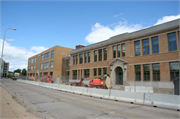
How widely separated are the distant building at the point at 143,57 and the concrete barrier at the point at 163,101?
10.7 meters

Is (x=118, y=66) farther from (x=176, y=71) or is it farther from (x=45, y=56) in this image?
(x=45, y=56)

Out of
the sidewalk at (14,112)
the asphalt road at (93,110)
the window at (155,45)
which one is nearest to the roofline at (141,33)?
the window at (155,45)

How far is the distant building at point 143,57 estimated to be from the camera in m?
19.3

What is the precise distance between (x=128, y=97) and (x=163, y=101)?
262 centimetres

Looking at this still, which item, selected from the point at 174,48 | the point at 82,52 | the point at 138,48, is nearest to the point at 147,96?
the point at 174,48

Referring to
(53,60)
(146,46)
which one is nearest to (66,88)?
(146,46)

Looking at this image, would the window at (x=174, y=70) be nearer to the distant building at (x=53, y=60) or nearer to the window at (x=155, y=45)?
the window at (x=155, y=45)

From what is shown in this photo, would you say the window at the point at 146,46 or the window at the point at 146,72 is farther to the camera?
the window at the point at 146,46

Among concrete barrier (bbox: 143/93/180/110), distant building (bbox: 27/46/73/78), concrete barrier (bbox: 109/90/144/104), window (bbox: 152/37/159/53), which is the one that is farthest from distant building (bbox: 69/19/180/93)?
distant building (bbox: 27/46/73/78)

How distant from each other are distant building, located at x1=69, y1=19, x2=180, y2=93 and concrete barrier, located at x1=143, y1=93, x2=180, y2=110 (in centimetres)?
1075

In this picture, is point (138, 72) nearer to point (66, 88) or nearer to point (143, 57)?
point (143, 57)

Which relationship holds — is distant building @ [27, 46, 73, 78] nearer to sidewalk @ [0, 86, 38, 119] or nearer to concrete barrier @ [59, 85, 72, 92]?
concrete barrier @ [59, 85, 72, 92]

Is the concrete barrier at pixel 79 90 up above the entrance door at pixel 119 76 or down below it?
below

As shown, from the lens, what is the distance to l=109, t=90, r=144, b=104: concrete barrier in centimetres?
1018
